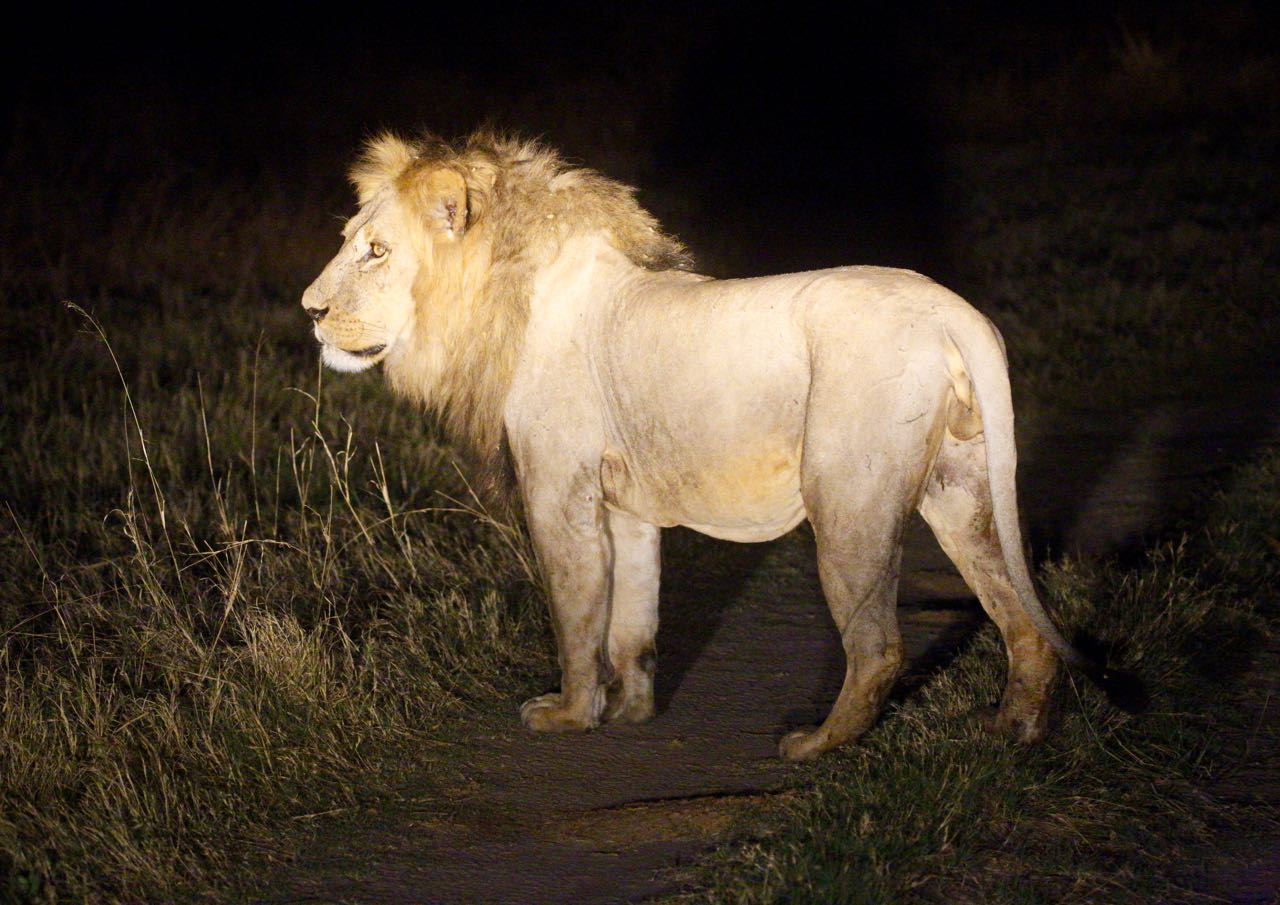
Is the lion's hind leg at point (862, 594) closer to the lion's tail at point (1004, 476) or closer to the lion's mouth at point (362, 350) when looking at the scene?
the lion's tail at point (1004, 476)

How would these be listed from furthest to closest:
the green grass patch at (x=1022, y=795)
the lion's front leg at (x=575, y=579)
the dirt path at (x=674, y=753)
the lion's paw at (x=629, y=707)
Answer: the lion's paw at (x=629, y=707)
the lion's front leg at (x=575, y=579)
the dirt path at (x=674, y=753)
the green grass patch at (x=1022, y=795)

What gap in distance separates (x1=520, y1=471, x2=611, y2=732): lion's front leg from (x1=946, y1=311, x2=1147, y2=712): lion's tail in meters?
1.12

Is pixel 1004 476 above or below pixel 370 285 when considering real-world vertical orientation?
below

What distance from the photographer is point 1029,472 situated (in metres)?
7.18

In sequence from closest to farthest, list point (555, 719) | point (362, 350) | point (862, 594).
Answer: point (862, 594) → point (555, 719) → point (362, 350)

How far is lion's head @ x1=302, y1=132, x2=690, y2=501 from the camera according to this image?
4426 mm

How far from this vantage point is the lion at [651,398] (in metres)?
3.72

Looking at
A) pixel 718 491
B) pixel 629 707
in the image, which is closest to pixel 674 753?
pixel 629 707

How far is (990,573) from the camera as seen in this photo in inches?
161

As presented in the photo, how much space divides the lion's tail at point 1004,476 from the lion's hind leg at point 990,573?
14cm

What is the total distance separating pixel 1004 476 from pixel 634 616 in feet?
4.37

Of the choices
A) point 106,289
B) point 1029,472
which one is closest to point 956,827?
point 1029,472

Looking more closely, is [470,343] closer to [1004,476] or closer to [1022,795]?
[1004,476]

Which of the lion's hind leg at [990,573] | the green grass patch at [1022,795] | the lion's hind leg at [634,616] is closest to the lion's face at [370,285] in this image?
the lion's hind leg at [634,616]
